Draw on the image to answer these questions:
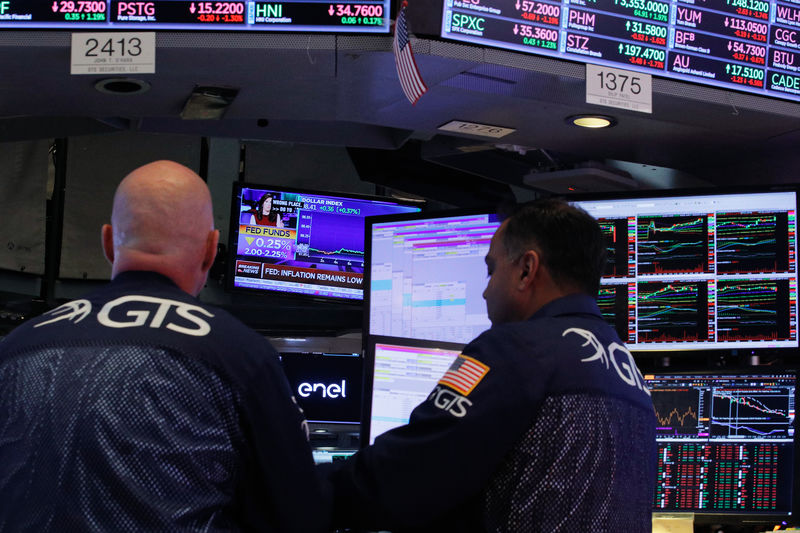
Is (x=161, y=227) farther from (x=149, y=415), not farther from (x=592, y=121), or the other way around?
(x=592, y=121)

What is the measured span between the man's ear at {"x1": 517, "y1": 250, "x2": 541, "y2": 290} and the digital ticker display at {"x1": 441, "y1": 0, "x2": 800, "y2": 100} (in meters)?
0.73

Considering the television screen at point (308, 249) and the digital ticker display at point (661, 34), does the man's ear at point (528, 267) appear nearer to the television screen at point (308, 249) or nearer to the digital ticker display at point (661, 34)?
the digital ticker display at point (661, 34)

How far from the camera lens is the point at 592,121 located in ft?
8.82

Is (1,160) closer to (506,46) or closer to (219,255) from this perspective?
(219,255)

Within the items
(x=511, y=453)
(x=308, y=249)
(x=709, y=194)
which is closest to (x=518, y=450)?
(x=511, y=453)

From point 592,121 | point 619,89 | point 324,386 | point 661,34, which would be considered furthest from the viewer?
point 324,386

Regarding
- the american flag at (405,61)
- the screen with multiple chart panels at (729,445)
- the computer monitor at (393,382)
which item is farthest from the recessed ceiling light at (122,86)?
the screen with multiple chart panels at (729,445)

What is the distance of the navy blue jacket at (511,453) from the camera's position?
5.00ft

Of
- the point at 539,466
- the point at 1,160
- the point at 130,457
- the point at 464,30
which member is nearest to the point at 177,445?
the point at 130,457

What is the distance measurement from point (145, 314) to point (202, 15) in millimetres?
1086

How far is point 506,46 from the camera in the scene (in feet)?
7.57

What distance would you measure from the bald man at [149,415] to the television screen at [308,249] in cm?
247

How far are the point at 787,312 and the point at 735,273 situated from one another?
162mm

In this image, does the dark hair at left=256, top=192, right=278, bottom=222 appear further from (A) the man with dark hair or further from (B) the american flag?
(A) the man with dark hair
